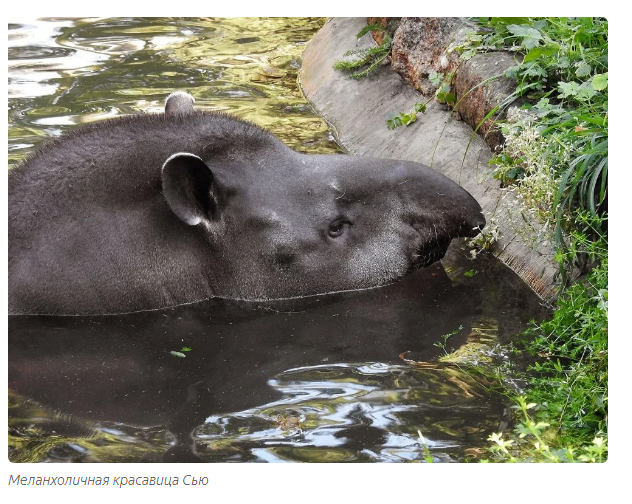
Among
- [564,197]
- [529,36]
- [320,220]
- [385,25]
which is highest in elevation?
[529,36]

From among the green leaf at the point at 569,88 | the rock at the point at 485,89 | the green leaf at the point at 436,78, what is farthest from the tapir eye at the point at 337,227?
the green leaf at the point at 436,78

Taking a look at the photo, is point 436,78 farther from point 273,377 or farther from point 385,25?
point 273,377

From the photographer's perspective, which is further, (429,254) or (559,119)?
(429,254)

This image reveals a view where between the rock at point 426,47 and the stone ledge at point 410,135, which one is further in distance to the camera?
the rock at point 426,47

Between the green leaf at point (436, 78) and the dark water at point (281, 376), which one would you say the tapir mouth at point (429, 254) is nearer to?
the dark water at point (281, 376)

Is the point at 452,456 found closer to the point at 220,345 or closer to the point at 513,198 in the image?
the point at 220,345

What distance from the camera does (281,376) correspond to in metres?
7.45

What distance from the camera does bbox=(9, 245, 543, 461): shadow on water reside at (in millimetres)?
6449

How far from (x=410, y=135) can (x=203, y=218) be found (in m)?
3.46

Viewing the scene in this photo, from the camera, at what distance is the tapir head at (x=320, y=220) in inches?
340

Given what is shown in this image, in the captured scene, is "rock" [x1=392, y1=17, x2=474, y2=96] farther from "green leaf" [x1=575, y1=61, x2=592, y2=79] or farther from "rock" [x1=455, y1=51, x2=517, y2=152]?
"green leaf" [x1=575, y1=61, x2=592, y2=79]

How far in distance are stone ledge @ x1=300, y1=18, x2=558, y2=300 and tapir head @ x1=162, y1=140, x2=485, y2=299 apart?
0.48 meters

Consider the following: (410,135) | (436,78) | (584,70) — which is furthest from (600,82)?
(410,135)

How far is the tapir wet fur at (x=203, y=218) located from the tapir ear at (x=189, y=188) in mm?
11
